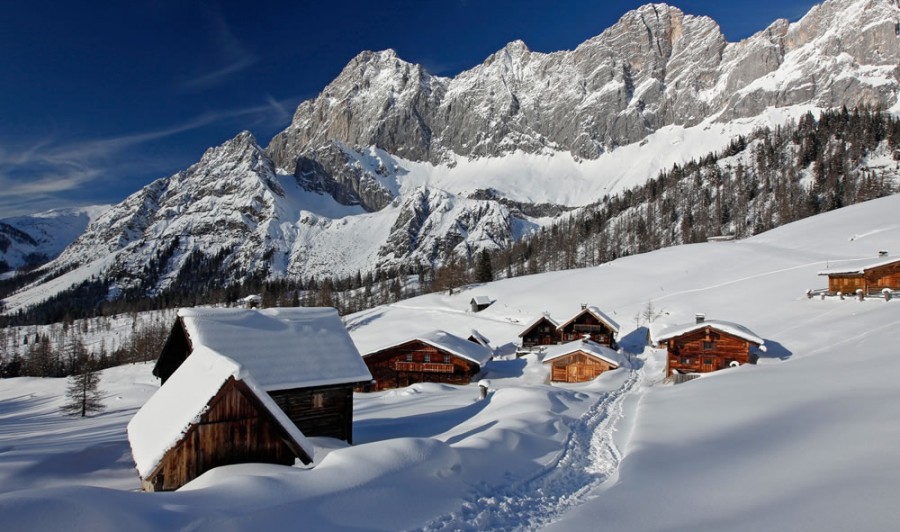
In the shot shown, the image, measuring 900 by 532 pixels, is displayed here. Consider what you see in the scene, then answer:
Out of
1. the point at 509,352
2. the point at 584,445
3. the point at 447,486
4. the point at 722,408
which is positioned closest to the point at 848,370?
the point at 722,408

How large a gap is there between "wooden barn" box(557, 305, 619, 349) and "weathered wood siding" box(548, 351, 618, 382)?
13.3m

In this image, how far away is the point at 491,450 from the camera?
1498cm

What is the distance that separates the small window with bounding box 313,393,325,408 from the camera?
68.3ft

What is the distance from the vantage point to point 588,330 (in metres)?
62.6

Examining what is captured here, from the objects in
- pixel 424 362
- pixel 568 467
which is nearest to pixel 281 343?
pixel 568 467

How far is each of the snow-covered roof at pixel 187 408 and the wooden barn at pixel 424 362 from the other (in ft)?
115

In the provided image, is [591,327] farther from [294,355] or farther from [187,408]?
[187,408]

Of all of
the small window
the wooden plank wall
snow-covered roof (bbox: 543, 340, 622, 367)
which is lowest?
the wooden plank wall

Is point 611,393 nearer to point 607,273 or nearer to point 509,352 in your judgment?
point 509,352

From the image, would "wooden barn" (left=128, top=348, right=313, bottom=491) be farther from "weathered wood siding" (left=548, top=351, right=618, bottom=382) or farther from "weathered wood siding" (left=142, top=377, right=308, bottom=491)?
"weathered wood siding" (left=548, top=351, right=618, bottom=382)

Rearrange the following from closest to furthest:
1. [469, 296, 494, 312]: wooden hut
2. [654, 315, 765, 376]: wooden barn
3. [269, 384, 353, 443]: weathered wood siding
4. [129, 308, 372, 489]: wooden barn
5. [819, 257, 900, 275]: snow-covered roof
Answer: [129, 308, 372, 489]: wooden barn → [269, 384, 353, 443]: weathered wood siding → [654, 315, 765, 376]: wooden barn → [819, 257, 900, 275]: snow-covered roof → [469, 296, 494, 312]: wooden hut

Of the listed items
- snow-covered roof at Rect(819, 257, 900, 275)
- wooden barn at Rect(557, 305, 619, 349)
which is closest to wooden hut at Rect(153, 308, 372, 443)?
wooden barn at Rect(557, 305, 619, 349)

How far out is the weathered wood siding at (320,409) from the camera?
20009 mm

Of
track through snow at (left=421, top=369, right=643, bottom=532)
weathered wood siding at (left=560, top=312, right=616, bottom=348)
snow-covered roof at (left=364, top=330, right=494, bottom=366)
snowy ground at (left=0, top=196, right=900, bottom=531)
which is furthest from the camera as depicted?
weathered wood siding at (left=560, top=312, right=616, bottom=348)
